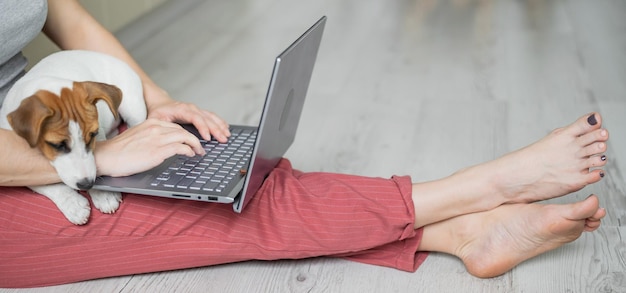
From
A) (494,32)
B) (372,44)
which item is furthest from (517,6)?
(372,44)

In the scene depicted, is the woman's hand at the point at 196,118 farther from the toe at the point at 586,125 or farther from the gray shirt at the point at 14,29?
the toe at the point at 586,125

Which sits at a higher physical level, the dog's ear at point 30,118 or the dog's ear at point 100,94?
the dog's ear at point 100,94

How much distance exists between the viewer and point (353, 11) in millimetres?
4246

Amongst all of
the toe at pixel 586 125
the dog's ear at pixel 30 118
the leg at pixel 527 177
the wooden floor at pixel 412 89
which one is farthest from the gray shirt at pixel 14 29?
the toe at pixel 586 125

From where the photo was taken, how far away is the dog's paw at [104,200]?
157 centimetres

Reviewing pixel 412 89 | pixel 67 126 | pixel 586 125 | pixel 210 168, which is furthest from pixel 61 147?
pixel 412 89

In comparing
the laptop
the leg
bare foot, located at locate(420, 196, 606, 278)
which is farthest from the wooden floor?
the laptop

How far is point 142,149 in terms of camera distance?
5.09 ft

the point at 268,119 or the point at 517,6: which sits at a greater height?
the point at 517,6

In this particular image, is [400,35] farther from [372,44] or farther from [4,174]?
[4,174]

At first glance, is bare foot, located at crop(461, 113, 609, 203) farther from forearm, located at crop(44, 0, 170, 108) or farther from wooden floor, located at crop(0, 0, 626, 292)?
forearm, located at crop(44, 0, 170, 108)

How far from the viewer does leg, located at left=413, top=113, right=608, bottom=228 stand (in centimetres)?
159

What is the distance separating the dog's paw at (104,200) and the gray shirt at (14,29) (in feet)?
1.17

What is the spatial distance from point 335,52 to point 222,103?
802mm
